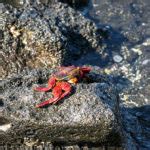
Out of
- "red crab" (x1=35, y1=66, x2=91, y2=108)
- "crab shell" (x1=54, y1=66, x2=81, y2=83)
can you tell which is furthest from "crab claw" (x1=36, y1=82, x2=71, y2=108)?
"crab shell" (x1=54, y1=66, x2=81, y2=83)

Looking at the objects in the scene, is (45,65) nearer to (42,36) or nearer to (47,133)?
(42,36)

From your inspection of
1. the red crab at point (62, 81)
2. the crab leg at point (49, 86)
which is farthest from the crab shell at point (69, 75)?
the crab leg at point (49, 86)

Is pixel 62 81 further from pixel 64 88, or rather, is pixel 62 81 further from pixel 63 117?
pixel 63 117

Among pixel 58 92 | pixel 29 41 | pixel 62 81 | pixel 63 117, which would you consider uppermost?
pixel 29 41

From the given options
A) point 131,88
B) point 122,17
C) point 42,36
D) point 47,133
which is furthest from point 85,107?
point 122,17

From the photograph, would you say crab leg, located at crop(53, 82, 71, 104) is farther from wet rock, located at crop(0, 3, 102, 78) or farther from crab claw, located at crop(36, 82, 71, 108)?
wet rock, located at crop(0, 3, 102, 78)

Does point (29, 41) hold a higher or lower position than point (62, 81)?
higher

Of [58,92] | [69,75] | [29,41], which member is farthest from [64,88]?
[29,41]
